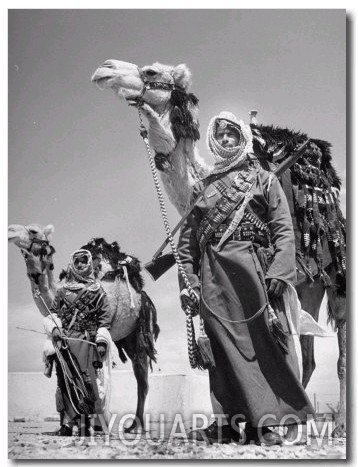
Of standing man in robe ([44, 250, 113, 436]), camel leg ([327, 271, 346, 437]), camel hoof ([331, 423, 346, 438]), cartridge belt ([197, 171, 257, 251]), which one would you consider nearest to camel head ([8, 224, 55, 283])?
standing man in robe ([44, 250, 113, 436])

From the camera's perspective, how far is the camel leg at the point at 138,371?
553cm

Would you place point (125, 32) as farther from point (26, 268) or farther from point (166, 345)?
point (166, 345)

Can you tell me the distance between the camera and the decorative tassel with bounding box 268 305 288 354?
527cm

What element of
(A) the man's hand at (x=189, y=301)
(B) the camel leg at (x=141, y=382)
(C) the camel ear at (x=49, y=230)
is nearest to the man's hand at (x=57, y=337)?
(B) the camel leg at (x=141, y=382)

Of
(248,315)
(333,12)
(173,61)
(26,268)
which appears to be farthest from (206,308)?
(333,12)

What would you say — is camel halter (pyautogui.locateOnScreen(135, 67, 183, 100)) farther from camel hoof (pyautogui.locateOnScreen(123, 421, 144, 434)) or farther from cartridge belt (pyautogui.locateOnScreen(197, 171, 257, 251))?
camel hoof (pyautogui.locateOnScreen(123, 421, 144, 434))

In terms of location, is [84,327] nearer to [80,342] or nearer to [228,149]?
[80,342]

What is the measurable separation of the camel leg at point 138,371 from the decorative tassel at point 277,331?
903 mm

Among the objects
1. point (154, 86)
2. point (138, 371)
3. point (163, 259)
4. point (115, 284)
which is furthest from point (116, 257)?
point (154, 86)

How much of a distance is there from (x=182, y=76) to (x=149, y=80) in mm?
218

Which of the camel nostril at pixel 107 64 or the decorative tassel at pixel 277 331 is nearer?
the decorative tassel at pixel 277 331

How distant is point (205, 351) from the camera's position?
5.33 meters

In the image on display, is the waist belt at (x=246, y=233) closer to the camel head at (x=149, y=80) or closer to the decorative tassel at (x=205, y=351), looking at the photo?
the decorative tassel at (x=205, y=351)

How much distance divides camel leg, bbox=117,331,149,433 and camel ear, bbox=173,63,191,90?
1.66m
